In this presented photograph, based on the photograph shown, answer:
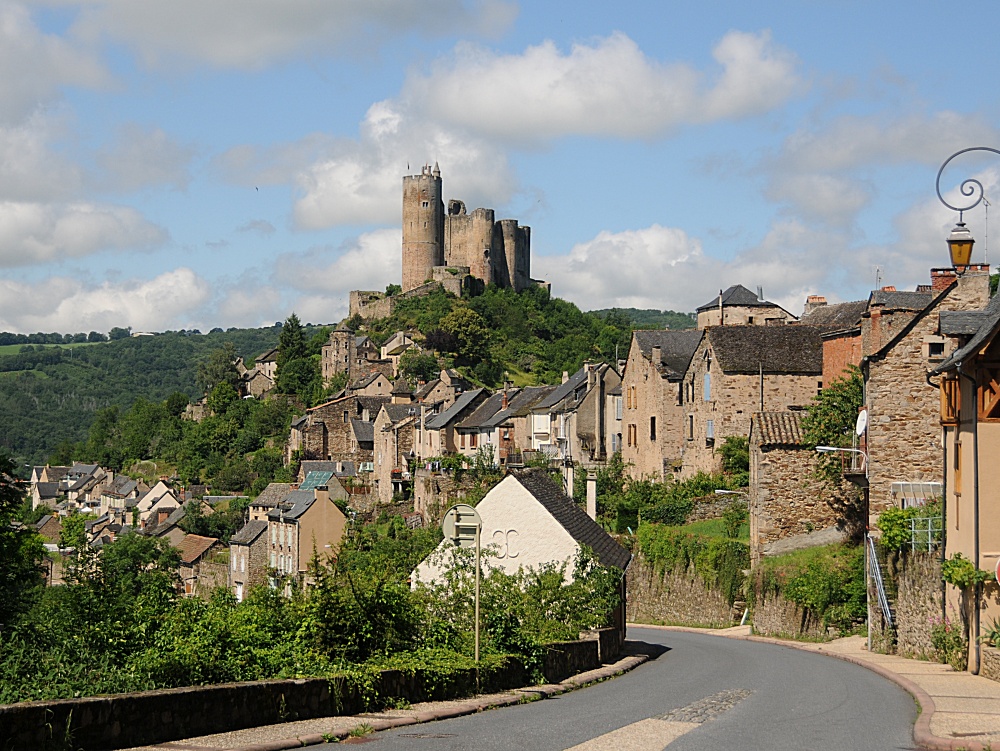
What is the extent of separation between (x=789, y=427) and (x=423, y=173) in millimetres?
110494

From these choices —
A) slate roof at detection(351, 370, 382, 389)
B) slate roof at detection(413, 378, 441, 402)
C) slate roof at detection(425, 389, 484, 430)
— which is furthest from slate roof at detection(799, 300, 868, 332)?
slate roof at detection(351, 370, 382, 389)

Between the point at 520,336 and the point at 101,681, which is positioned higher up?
the point at 520,336

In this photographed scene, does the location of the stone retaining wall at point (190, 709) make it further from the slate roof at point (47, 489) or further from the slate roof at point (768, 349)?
the slate roof at point (47, 489)

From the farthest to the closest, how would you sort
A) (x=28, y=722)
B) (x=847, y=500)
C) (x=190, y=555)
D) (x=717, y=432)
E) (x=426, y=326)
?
(x=426, y=326) → (x=190, y=555) → (x=717, y=432) → (x=847, y=500) → (x=28, y=722)

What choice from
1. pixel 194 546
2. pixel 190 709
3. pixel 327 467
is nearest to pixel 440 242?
pixel 327 467

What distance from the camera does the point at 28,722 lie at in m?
9.33

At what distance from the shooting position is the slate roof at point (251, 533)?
232 ft

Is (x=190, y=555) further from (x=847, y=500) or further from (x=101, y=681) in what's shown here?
(x=101, y=681)

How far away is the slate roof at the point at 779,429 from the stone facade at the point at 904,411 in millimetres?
6756

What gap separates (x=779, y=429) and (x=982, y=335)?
1847 cm

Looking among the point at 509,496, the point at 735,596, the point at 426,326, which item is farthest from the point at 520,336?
the point at 509,496

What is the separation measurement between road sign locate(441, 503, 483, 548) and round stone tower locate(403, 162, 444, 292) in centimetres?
12529

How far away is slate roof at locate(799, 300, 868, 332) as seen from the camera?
54.3m

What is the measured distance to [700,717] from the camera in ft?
48.9
